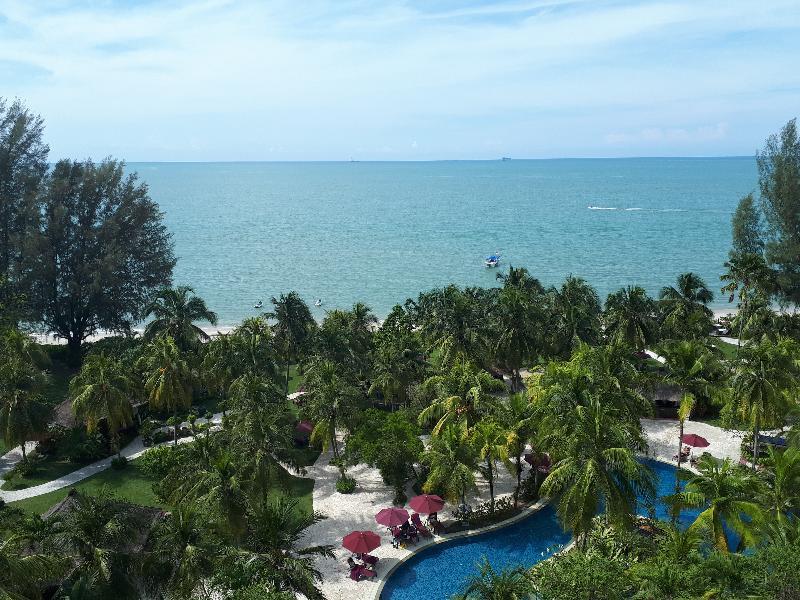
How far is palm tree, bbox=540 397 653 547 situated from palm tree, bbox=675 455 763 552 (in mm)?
1548

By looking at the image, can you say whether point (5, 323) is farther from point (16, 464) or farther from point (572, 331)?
point (572, 331)

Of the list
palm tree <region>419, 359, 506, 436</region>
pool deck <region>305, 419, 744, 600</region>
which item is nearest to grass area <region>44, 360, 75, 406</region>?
pool deck <region>305, 419, 744, 600</region>

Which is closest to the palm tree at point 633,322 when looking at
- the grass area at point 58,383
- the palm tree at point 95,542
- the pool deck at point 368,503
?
the pool deck at point 368,503

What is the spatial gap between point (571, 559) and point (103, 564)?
44.1 feet

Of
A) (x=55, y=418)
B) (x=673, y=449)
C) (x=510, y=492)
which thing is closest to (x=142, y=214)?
(x=55, y=418)

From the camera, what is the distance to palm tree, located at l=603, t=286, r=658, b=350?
43375 millimetres

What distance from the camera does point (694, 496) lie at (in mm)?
21375

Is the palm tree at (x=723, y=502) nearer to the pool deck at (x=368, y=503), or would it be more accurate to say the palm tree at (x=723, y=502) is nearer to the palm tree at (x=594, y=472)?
the palm tree at (x=594, y=472)

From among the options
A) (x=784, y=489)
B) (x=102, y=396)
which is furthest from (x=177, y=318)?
(x=784, y=489)

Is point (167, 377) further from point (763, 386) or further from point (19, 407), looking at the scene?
point (763, 386)

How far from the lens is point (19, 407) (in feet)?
111

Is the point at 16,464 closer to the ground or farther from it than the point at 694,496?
closer to the ground

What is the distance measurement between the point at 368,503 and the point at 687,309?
2886 centimetres

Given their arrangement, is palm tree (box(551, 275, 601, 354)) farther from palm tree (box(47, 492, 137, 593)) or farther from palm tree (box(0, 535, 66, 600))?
palm tree (box(0, 535, 66, 600))
